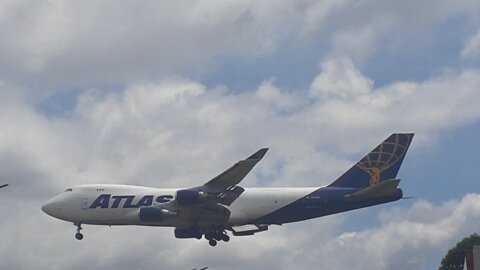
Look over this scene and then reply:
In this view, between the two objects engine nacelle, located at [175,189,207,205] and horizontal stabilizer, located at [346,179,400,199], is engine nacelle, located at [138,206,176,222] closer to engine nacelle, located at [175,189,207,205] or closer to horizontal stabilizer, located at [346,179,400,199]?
engine nacelle, located at [175,189,207,205]

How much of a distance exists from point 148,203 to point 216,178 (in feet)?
21.5

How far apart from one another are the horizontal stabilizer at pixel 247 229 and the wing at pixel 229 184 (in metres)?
3.30

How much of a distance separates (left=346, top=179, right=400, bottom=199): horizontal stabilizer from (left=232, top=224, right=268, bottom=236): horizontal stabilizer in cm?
958

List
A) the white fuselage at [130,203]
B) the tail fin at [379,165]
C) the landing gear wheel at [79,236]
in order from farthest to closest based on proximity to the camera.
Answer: the landing gear wheel at [79,236] < the tail fin at [379,165] < the white fuselage at [130,203]

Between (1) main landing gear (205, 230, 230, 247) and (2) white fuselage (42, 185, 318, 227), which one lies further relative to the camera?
(1) main landing gear (205, 230, 230, 247)

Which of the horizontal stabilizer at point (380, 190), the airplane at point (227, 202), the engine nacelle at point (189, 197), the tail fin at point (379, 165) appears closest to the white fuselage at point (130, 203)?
the airplane at point (227, 202)

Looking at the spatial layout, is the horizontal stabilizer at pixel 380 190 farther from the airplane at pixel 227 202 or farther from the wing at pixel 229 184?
the wing at pixel 229 184

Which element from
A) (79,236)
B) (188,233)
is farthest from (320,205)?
(79,236)

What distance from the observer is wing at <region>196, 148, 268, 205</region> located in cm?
9262

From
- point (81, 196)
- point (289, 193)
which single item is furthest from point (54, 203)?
point (289, 193)

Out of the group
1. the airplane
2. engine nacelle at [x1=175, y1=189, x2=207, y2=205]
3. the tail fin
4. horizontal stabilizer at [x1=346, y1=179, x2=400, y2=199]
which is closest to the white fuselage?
the airplane

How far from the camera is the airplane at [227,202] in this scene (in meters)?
94.4

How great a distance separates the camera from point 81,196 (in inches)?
3844

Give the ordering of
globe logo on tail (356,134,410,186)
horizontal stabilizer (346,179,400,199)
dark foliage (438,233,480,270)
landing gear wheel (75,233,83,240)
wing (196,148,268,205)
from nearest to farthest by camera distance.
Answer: horizontal stabilizer (346,179,400,199), wing (196,148,268,205), globe logo on tail (356,134,410,186), landing gear wheel (75,233,83,240), dark foliage (438,233,480,270)
